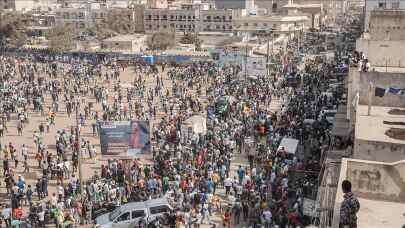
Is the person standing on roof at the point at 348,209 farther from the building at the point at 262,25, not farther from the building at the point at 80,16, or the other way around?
the building at the point at 80,16

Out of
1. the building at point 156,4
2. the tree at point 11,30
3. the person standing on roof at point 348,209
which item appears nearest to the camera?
the person standing on roof at point 348,209

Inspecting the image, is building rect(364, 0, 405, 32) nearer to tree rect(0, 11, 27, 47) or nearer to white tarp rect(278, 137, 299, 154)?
white tarp rect(278, 137, 299, 154)

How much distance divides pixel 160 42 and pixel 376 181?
55.3m

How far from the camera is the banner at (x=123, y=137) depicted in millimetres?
17281

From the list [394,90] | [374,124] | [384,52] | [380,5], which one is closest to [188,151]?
[374,124]

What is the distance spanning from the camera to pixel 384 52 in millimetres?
23844

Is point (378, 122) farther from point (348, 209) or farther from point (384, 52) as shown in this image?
point (348, 209)

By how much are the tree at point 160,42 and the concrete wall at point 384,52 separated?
41.8m

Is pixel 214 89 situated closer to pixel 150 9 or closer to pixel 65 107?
pixel 65 107

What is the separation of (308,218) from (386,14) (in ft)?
53.8

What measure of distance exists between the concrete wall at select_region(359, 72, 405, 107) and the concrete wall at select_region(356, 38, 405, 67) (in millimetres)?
4869

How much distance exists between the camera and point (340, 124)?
20766 millimetres

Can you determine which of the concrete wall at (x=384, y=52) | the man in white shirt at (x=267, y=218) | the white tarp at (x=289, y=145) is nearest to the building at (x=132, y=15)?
the concrete wall at (x=384, y=52)

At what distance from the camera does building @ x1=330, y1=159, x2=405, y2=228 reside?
10.4 metres
